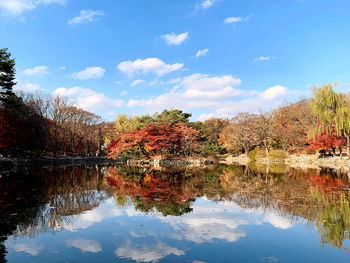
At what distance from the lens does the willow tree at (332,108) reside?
79.9ft

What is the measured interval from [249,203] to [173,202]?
2.67 metres

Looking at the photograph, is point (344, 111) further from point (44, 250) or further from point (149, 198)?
point (44, 250)

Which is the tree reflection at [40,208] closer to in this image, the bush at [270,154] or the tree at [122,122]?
the bush at [270,154]

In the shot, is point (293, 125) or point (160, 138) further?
point (293, 125)

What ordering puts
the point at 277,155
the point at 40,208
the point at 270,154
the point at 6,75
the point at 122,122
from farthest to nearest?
1. the point at 122,122
2. the point at 270,154
3. the point at 277,155
4. the point at 6,75
5. the point at 40,208

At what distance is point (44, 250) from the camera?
4457 mm

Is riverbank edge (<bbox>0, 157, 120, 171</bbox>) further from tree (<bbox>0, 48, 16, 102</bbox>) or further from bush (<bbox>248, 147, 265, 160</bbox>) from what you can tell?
bush (<bbox>248, 147, 265, 160</bbox>)

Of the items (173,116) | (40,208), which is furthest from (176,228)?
(173,116)

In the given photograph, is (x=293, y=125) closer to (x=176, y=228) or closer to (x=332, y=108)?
(x=332, y=108)

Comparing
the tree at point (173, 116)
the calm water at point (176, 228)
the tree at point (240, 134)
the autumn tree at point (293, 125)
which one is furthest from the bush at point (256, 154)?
the calm water at point (176, 228)

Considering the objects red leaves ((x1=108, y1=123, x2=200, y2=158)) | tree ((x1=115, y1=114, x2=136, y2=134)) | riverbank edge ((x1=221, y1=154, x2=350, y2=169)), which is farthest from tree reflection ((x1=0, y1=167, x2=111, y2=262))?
tree ((x1=115, y1=114, x2=136, y2=134))

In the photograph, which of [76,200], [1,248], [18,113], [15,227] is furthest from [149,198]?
[18,113]

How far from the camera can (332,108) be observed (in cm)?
2592

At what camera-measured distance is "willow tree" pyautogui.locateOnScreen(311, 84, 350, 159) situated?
24344mm
